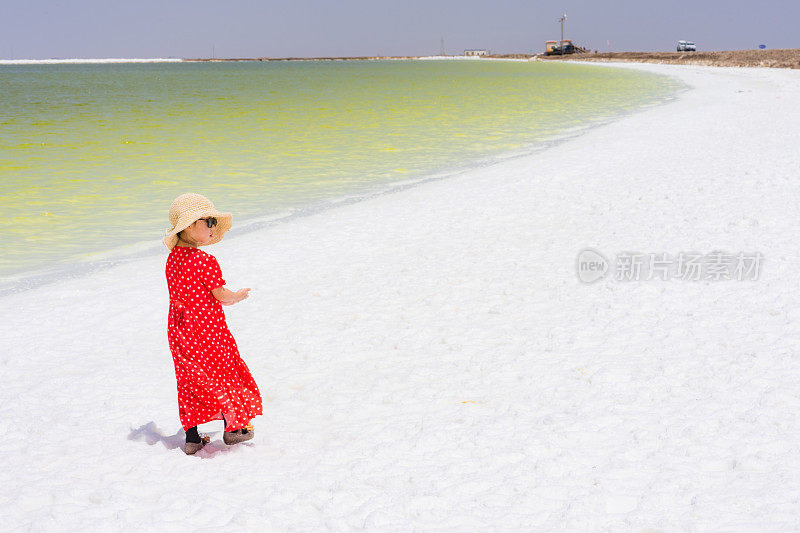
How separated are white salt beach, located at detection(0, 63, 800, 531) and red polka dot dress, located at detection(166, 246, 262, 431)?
1.13 feet

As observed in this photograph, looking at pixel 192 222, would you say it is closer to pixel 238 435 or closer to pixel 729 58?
pixel 238 435

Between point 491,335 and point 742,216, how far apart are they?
4.42m

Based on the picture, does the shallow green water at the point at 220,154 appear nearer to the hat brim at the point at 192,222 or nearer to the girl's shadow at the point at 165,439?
the girl's shadow at the point at 165,439

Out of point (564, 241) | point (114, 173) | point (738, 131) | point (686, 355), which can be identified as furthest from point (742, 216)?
point (114, 173)

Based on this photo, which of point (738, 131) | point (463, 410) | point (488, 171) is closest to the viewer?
point (463, 410)

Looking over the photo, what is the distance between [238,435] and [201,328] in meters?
0.70

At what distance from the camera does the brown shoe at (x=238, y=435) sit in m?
3.90

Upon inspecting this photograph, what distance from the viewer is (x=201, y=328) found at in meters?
3.69

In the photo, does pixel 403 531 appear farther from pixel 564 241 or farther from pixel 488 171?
pixel 488 171

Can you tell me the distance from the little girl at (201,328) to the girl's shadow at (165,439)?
14cm

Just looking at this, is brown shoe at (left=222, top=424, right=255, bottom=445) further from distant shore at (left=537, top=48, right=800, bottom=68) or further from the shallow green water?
distant shore at (left=537, top=48, right=800, bottom=68)

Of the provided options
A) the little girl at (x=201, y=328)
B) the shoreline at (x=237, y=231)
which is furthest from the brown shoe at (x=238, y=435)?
the shoreline at (x=237, y=231)

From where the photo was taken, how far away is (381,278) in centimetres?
714

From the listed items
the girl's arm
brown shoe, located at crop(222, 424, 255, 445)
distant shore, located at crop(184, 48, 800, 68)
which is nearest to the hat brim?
the girl's arm
